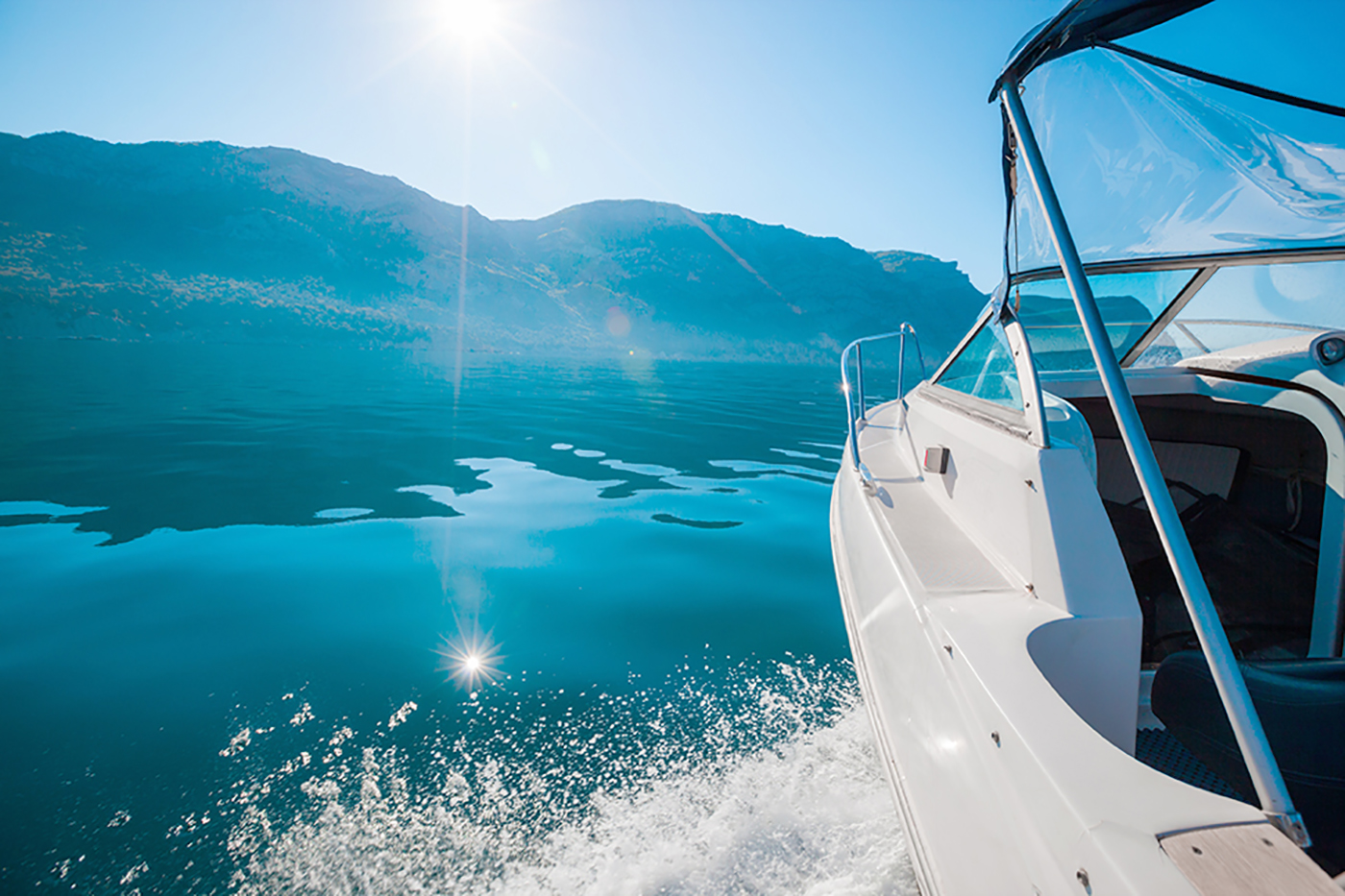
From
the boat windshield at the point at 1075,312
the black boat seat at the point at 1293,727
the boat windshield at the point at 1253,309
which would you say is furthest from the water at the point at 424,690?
the boat windshield at the point at 1253,309

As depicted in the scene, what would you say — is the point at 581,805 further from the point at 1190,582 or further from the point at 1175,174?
the point at 1175,174

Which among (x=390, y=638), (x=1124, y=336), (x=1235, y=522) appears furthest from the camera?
(x=1124, y=336)

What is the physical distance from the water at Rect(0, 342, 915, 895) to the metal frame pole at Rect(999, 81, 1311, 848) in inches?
46.3

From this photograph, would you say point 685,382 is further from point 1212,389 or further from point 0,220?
point 0,220

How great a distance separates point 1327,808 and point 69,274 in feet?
411

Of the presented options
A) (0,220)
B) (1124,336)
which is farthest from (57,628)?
(0,220)

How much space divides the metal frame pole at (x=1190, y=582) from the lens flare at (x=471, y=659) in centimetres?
264

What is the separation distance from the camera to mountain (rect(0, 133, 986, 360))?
89.9m

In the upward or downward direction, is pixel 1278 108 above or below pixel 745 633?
above

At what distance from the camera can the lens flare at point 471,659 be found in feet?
8.96

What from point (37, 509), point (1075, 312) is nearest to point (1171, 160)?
point (1075, 312)

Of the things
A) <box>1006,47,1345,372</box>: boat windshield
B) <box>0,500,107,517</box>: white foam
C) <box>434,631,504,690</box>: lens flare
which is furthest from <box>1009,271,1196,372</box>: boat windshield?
<box>0,500,107,517</box>: white foam

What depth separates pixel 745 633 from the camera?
323cm

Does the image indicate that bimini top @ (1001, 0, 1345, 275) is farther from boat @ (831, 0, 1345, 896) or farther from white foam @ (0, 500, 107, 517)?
white foam @ (0, 500, 107, 517)
